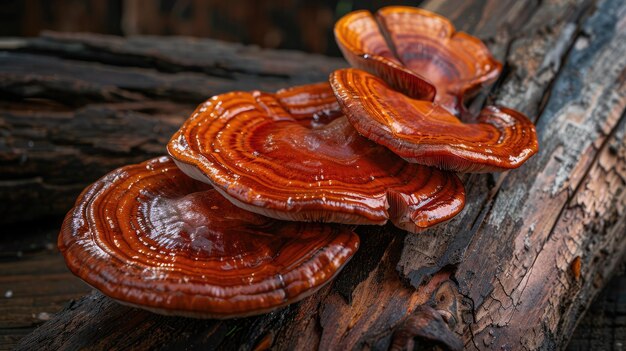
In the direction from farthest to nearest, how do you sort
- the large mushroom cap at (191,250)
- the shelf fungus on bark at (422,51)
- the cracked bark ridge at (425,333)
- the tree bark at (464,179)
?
1. the shelf fungus on bark at (422,51)
2. the tree bark at (464,179)
3. the cracked bark ridge at (425,333)
4. the large mushroom cap at (191,250)

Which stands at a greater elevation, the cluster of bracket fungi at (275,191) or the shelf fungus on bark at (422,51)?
the shelf fungus on bark at (422,51)

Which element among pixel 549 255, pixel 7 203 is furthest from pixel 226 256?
pixel 7 203

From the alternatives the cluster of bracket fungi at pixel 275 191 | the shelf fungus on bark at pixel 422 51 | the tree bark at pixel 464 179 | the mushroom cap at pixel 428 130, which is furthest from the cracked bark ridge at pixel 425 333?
the shelf fungus on bark at pixel 422 51

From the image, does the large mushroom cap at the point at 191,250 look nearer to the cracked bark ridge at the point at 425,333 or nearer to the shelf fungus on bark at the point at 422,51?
the cracked bark ridge at the point at 425,333

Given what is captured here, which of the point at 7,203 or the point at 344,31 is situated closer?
the point at 344,31

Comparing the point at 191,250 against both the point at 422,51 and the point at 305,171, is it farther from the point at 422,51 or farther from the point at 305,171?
the point at 422,51

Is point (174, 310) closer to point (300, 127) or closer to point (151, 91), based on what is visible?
point (300, 127)

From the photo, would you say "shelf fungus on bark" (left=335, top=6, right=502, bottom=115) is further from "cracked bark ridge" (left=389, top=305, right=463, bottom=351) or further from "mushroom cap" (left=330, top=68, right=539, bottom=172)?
"cracked bark ridge" (left=389, top=305, right=463, bottom=351)
